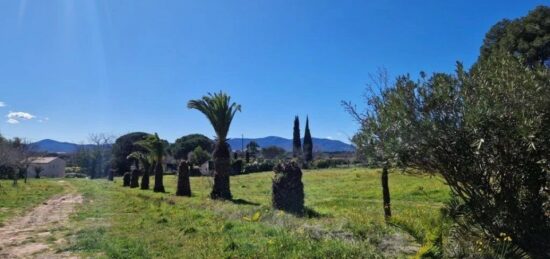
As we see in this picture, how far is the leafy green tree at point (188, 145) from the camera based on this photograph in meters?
95.8

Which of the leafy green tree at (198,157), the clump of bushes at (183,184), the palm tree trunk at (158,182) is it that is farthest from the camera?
the leafy green tree at (198,157)

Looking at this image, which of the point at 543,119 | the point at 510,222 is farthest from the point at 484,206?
the point at 543,119

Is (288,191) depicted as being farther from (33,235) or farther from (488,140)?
(488,140)

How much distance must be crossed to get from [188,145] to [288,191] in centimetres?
8262

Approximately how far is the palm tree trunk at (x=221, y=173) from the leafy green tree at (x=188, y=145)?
232 ft

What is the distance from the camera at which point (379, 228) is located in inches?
395

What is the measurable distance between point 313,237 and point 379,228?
59.5 inches

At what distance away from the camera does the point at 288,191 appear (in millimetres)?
15734

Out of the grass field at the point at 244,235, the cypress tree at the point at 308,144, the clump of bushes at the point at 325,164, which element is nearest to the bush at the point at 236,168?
the clump of bushes at the point at 325,164

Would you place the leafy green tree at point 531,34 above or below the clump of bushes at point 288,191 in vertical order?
above

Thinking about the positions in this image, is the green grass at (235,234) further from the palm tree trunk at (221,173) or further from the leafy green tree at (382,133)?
the palm tree trunk at (221,173)

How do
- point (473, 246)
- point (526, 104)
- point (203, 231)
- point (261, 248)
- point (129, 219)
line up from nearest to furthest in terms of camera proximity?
point (526, 104), point (473, 246), point (261, 248), point (203, 231), point (129, 219)

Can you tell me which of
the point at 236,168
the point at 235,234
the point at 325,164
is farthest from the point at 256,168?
the point at 235,234

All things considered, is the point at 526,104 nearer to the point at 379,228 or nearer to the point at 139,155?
the point at 379,228
